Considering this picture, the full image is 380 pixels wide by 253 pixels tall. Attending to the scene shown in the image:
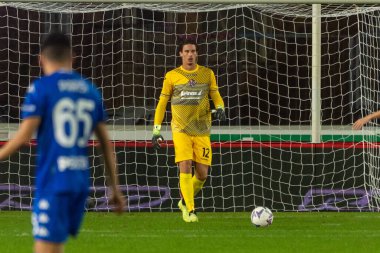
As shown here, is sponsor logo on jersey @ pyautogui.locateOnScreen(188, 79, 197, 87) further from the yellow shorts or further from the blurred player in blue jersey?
the blurred player in blue jersey

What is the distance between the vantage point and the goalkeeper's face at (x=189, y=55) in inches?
497

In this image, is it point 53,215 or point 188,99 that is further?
point 188,99

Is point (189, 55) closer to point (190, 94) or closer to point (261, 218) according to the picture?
point (190, 94)

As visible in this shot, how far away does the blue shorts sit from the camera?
19.1ft

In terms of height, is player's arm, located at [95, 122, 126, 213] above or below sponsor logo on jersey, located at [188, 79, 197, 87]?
above

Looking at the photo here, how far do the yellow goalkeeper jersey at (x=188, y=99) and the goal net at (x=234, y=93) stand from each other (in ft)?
8.16

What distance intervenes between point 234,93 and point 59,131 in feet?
33.0

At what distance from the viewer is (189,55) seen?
41.8 ft

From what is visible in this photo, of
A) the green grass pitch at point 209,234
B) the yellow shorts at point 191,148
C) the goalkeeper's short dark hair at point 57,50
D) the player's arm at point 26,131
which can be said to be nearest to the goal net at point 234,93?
the green grass pitch at point 209,234

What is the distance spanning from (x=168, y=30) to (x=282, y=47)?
169 centimetres

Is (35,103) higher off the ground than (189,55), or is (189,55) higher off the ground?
(35,103)

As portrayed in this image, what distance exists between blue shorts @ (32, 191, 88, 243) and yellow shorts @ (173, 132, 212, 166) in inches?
272

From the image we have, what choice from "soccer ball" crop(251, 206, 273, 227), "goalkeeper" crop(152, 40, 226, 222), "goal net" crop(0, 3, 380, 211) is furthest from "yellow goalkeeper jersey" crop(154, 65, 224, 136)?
"goal net" crop(0, 3, 380, 211)

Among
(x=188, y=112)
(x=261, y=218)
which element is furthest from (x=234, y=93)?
(x=261, y=218)
